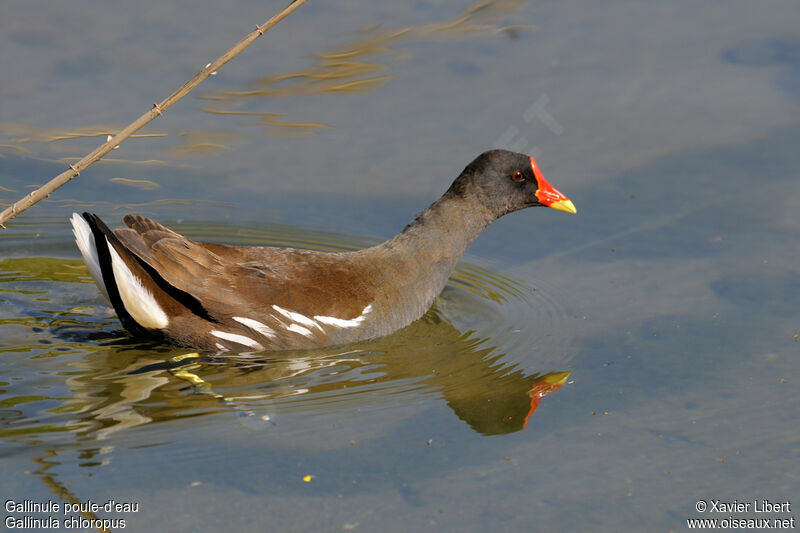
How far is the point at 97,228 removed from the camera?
554 cm

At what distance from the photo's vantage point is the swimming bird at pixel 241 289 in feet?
18.5

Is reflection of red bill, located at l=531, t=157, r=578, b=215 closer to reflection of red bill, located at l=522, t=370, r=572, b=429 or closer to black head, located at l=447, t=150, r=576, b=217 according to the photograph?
black head, located at l=447, t=150, r=576, b=217

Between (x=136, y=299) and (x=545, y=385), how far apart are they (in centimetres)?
221

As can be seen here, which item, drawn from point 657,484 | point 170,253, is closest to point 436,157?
point 170,253

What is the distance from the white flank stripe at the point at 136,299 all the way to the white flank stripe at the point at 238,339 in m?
0.29

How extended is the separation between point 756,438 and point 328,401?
6.47ft

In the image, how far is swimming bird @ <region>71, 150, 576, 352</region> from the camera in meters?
5.65

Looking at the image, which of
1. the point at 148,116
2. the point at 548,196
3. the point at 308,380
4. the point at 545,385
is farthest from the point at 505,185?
the point at 148,116

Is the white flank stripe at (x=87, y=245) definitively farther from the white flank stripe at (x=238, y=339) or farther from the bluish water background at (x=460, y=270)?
the white flank stripe at (x=238, y=339)

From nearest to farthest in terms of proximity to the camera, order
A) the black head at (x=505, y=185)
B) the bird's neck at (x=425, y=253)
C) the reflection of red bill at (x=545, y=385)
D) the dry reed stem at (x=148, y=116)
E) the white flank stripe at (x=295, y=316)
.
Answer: the dry reed stem at (x=148, y=116) → the reflection of red bill at (x=545, y=385) → the white flank stripe at (x=295, y=316) → the bird's neck at (x=425, y=253) → the black head at (x=505, y=185)

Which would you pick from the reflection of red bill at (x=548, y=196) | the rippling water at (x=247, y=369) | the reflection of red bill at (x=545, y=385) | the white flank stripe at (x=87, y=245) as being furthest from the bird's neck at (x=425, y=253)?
the white flank stripe at (x=87, y=245)

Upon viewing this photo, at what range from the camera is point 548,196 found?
20.7 ft

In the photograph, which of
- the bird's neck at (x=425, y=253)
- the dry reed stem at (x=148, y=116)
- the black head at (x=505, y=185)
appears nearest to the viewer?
the dry reed stem at (x=148, y=116)

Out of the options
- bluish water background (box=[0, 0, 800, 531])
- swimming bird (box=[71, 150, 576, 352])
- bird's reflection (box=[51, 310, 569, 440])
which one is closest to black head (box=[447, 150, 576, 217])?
bluish water background (box=[0, 0, 800, 531])
